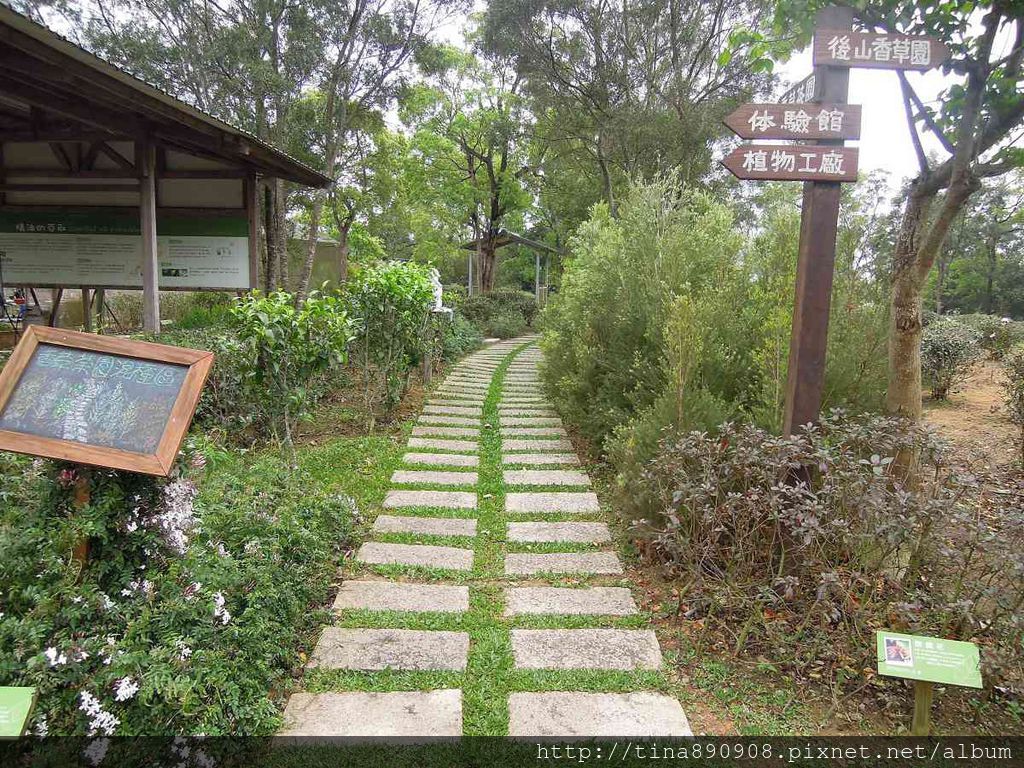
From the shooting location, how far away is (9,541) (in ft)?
7.00

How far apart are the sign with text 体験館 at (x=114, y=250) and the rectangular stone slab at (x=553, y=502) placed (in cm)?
517

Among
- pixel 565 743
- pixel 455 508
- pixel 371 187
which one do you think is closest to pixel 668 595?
pixel 565 743

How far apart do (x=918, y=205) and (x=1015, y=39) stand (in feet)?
3.30

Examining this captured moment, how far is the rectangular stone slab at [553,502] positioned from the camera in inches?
168

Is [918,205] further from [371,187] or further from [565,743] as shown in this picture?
[371,187]

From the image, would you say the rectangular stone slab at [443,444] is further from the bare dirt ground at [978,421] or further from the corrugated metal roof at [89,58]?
the bare dirt ground at [978,421]

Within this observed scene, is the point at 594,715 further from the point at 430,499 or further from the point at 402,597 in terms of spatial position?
the point at 430,499

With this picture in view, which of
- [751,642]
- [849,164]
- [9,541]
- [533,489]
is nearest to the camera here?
[9,541]

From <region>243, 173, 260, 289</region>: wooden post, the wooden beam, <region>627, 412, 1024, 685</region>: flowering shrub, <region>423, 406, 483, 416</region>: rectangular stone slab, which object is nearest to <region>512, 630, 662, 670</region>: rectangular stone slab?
<region>627, 412, 1024, 685</region>: flowering shrub

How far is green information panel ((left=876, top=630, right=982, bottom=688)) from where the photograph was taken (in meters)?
1.94

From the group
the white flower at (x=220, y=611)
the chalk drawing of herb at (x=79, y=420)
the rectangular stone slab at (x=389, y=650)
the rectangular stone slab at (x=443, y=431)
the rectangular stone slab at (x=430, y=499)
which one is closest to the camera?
the chalk drawing of herb at (x=79, y=420)

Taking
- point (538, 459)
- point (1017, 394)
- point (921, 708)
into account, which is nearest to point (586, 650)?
point (921, 708)

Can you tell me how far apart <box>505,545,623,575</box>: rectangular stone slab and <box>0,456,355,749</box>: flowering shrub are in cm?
118

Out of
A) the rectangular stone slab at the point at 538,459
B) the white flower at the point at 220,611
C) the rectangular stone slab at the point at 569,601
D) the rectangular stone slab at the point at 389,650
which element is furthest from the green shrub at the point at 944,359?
the white flower at the point at 220,611
